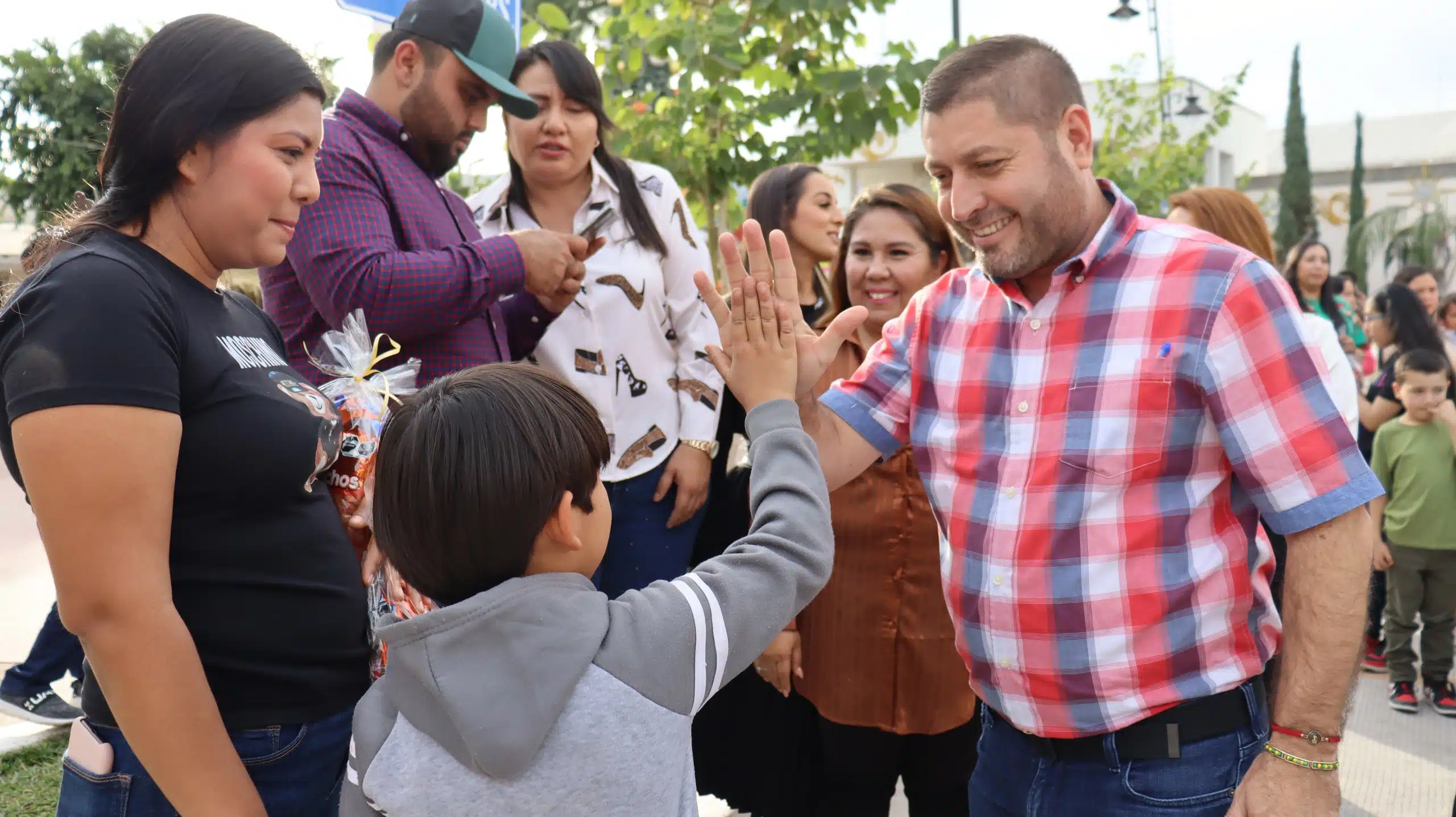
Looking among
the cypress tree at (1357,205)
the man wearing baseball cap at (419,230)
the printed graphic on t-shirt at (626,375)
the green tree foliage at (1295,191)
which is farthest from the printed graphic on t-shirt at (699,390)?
the green tree foliage at (1295,191)

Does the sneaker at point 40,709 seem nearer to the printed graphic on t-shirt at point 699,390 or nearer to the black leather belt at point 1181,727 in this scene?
the printed graphic on t-shirt at point 699,390

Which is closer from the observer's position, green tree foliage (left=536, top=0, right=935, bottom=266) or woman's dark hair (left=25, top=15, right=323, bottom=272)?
woman's dark hair (left=25, top=15, right=323, bottom=272)

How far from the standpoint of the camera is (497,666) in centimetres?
130

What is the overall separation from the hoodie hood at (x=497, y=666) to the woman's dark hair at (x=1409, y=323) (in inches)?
252

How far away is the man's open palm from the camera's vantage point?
6.14 feet

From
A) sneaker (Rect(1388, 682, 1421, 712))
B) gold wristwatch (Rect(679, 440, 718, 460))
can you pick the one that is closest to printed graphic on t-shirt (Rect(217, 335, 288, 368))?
gold wristwatch (Rect(679, 440, 718, 460))

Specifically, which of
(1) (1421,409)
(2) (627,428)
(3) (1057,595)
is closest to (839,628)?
(2) (627,428)

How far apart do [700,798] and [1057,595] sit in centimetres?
270

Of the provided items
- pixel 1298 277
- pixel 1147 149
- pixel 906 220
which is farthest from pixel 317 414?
pixel 1147 149

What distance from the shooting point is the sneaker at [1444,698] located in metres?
5.33

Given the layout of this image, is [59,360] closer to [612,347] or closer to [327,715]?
[327,715]

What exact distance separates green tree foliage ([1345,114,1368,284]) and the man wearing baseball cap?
32.2 m

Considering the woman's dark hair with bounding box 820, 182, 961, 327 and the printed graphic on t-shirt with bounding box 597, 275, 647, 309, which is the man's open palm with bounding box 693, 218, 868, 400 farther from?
the woman's dark hair with bounding box 820, 182, 961, 327

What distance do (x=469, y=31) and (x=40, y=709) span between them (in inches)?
149
